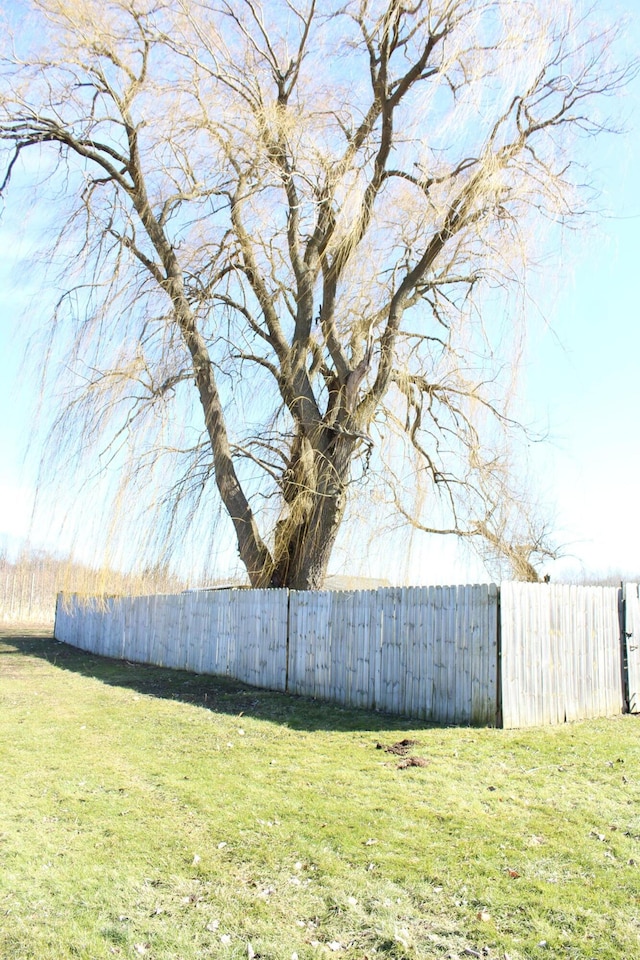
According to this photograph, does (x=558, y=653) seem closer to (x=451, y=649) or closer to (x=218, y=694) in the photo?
(x=451, y=649)

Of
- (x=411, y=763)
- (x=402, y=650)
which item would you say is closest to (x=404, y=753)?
(x=411, y=763)

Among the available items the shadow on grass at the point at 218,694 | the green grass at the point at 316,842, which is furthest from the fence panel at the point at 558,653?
the shadow on grass at the point at 218,694

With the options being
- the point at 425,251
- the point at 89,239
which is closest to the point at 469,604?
the point at 425,251

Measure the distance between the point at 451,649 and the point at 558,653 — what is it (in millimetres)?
1381

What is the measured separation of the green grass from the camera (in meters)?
3.56

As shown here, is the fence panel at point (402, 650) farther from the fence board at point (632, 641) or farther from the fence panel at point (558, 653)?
the fence board at point (632, 641)

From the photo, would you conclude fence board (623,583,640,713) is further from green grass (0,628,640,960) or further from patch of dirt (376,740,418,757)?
patch of dirt (376,740,418,757)

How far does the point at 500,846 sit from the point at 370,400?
21.9 feet

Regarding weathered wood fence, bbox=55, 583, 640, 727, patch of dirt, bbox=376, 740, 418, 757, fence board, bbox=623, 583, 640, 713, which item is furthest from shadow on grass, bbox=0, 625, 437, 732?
fence board, bbox=623, 583, 640, 713

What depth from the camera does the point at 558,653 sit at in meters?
8.95

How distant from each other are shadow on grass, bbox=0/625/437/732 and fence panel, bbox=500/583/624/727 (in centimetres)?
109

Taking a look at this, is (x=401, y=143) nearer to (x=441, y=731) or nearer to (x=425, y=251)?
(x=425, y=251)

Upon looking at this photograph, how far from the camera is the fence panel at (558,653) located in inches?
324

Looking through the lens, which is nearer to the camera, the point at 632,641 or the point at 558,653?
the point at 558,653
